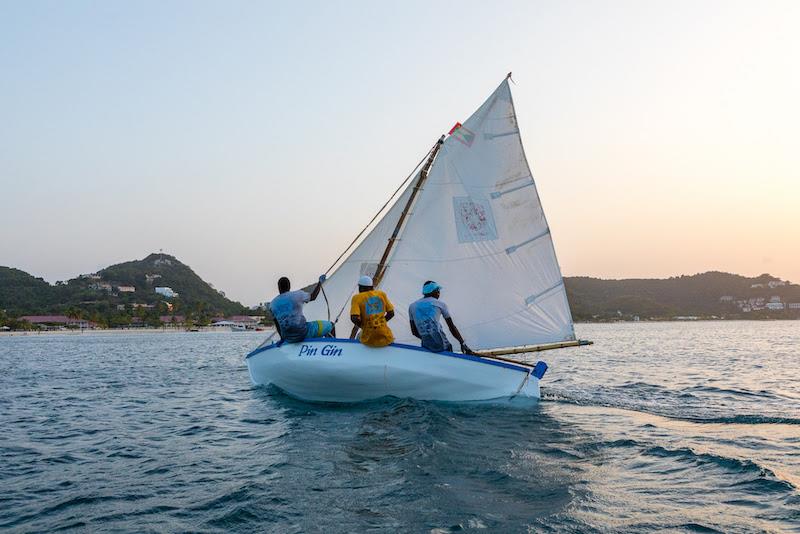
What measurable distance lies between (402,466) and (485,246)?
858 centimetres

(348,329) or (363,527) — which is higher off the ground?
(348,329)

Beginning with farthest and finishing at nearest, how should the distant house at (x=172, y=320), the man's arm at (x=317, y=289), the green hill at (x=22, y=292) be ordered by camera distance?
the distant house at (x=172, y=320) < the green hill at (x=22, y=292) < the man's arm at (x=317, y=289)

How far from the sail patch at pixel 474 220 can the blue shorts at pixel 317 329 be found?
13.5 feet

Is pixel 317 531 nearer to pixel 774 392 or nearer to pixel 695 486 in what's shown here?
pixel 695 486

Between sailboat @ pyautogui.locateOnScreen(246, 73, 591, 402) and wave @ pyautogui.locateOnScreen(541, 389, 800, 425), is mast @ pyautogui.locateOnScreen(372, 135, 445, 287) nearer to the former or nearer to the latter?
sailboat @ pyautogui.locateOnScreen(246, 73, 591, 402)

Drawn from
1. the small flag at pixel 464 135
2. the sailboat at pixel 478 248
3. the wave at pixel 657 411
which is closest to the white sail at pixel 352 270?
the sailboat at pixel 478 248

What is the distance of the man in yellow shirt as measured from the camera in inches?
516

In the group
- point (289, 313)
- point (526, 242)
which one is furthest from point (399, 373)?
point (526, 242)

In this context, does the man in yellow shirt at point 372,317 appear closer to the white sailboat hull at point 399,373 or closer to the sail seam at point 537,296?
the white sailboat hull at point 399,373

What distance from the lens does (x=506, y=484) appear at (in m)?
7.64

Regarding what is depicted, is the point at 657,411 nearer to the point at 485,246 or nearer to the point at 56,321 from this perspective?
the point at 485,246

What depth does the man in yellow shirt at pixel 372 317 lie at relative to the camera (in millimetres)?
13094

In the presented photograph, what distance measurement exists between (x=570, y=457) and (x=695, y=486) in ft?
6.54

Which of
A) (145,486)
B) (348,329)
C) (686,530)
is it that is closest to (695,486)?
(686,530)
